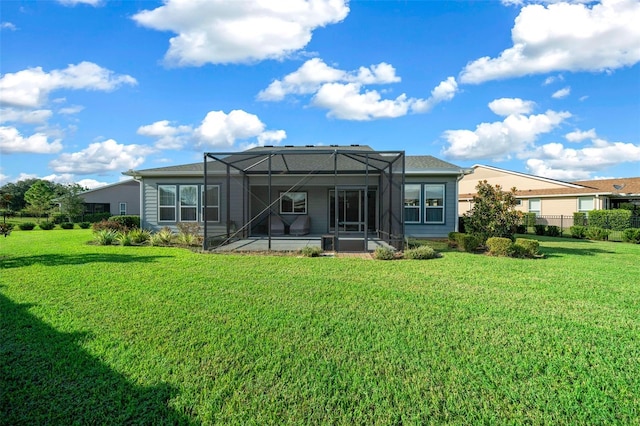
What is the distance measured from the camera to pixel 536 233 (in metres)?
19.1

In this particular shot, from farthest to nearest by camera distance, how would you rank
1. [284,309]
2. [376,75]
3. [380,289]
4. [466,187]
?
[466,187]
[376,75]
[380,289]
[284,309]

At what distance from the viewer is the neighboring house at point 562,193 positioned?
22998 mm

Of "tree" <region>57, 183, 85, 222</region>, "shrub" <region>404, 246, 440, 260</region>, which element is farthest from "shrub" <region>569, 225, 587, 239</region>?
"tree" <region>57, 183, 85, 222</region>

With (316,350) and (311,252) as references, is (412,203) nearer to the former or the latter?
(311,252)

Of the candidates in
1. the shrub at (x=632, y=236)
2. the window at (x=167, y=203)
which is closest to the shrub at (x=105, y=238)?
the window at (x=167, y=203)

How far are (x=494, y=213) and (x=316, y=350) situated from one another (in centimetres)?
925

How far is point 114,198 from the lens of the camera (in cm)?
3275

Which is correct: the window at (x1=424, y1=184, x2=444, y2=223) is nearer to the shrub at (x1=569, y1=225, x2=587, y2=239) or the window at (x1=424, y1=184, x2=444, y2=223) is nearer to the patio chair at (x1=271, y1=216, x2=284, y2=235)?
the patio chair at (x1=271, y1=216, x2=284, y2=235)

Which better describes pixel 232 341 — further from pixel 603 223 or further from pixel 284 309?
pixel 603 223

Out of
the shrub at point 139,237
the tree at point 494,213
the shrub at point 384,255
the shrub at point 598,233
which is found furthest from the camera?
the shrub at point 598,233

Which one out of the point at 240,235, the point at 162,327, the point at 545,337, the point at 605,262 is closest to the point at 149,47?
the point at 240,235

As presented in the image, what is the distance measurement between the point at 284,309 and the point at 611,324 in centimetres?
431

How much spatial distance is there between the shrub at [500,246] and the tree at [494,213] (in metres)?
0.72

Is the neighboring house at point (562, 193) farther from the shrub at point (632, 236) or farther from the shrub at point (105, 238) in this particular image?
the shrub at point (105, 238)
